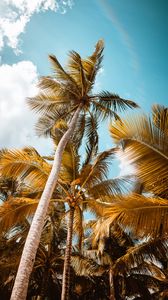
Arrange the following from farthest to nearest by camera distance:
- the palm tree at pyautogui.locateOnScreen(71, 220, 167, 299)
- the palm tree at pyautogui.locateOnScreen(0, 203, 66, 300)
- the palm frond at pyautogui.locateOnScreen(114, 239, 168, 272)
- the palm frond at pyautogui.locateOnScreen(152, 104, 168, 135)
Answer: the palm tree at pyautogui.locateOnScreen(71, 220, 167, 299), the palm tree at pyautogui.locateOnScreen(0, 203, 66, 300), the palm frond at pyautogui.locateOnScreen(114, 239, 168, 272), the palm frond at pyautogui.locateOnScreen(152, 104, 168, 135)

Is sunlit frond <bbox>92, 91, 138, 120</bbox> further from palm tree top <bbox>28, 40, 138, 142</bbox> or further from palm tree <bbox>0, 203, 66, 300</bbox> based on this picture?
palm tree <bbox>0, 203, 66, 300</bbox>

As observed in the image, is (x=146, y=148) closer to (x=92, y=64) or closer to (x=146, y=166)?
(x=146, y=166)

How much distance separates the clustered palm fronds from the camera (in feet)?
15.4

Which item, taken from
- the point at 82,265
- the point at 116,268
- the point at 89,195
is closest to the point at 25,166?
the point at 89,195

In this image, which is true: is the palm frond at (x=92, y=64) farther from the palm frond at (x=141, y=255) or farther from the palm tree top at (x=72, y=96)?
the palm frond at (x=141, y=255)

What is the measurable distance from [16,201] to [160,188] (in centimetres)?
448

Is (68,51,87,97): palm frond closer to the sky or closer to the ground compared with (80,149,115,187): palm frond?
closer to the sky

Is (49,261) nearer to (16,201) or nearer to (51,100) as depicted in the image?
(16,201)

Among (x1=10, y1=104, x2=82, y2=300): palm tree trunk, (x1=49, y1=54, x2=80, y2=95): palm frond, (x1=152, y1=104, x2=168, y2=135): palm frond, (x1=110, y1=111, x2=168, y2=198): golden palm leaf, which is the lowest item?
(x1=10, y1=104, x2=82, y2=300): palm tree trunk

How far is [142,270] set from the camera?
12.5m

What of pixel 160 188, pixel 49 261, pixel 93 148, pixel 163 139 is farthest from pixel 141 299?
pixel 163 139

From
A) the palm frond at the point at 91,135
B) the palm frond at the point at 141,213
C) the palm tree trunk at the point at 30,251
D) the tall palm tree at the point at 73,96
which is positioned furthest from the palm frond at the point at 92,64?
the palm frond at the point at 141,213

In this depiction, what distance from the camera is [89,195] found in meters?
9.02

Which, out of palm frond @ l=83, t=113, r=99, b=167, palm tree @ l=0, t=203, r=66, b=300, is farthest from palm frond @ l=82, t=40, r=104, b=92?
palm tree @ l=0, t=203, r=66, b=300
